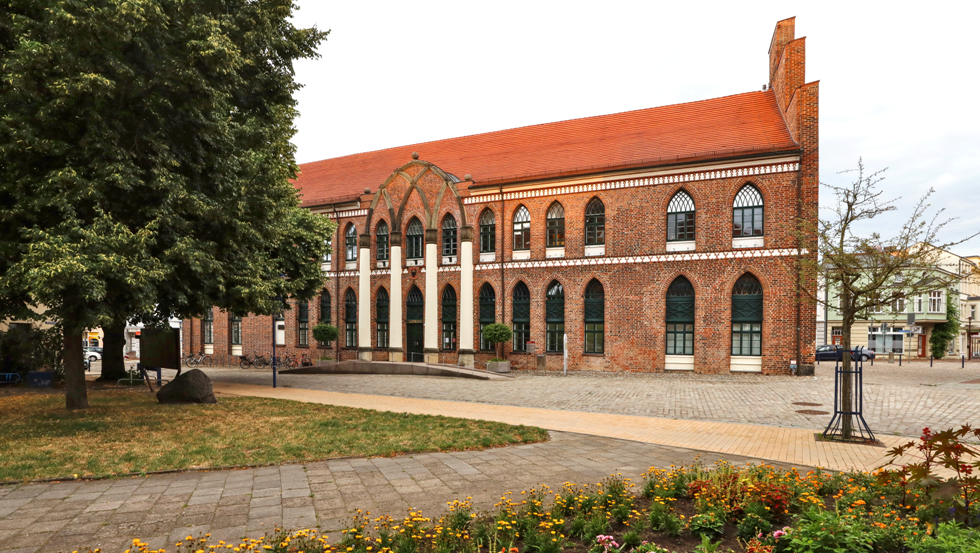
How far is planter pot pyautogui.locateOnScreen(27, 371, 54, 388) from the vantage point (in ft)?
61.5

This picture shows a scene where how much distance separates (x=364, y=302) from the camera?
33.0 meters

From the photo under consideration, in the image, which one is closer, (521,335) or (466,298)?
(521,335)

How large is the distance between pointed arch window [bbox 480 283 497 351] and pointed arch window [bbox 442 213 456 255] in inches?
110

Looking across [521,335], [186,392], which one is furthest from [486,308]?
[186,392]

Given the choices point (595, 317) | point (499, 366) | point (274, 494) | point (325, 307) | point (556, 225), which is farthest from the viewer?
point (325, 307)

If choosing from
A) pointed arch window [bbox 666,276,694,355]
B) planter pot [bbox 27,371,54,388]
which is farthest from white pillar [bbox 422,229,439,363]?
planter pot [bbox 27,371,54,388]

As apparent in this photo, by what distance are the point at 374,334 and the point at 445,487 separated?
2686 cm

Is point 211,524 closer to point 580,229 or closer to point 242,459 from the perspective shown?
point 242,459

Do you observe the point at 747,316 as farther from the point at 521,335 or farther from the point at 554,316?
the point at 521,335

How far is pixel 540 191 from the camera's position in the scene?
29.1 m

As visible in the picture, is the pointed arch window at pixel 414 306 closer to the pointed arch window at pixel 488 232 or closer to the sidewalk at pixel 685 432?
the pointed arch window at pixel 488 232

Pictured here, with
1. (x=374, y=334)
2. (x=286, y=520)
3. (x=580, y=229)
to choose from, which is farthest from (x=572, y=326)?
(x=286, y=520)

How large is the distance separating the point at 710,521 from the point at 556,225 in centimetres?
2436

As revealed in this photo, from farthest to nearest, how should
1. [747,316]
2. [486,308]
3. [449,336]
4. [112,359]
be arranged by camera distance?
[449,336]
[486,308]
[747,316]
[112,359]
